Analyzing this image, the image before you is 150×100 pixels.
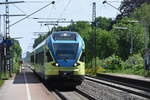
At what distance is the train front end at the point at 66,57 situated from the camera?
25.0 m

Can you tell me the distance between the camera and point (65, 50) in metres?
25.5

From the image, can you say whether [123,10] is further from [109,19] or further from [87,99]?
[87,99]

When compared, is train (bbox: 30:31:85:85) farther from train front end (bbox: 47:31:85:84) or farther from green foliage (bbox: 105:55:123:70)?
green foliage (bbox: 105:55:123:70)

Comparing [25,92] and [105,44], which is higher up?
[105,44]

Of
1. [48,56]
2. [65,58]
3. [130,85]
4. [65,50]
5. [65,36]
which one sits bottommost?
[130,85]

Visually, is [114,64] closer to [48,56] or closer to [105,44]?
[105,44]

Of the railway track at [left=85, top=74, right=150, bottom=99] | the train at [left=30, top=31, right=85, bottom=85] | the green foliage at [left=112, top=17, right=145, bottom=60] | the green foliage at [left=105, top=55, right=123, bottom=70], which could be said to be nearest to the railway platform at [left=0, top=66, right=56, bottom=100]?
the train at [left=30, top=31, right=85, bottom=85]

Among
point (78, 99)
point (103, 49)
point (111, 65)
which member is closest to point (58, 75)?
point (78, 99)

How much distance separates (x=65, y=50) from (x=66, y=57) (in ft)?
1.59

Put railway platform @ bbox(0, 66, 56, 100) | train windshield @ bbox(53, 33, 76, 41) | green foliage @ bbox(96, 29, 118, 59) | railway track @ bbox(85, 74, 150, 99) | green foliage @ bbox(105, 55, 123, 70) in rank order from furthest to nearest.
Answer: green foliage @ bbox(96, 29, 118, 59), green foliage @ bbox(105, 55, 123, 70), train windshield @ bbox(53, 33, 76, 41), railway track @ bbox(85, 74, 150, 99), railway platform @ bbox(0, 66, 56, 100)

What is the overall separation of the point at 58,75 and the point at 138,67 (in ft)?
83.5

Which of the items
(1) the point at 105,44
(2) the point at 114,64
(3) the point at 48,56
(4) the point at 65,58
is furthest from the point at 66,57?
(1) the point at 105,44

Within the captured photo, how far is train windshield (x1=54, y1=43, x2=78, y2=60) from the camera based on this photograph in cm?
2523

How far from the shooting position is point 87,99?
2028 cm
